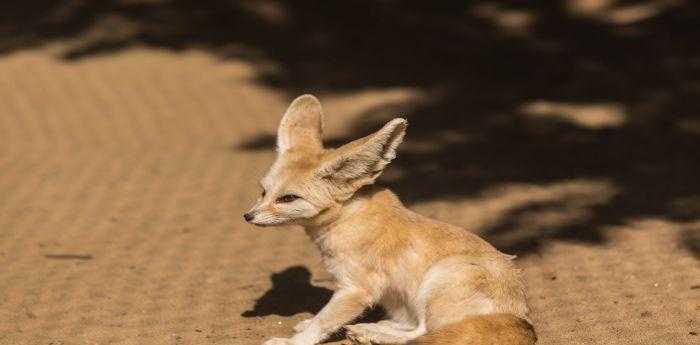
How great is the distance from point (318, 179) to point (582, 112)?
6.17m

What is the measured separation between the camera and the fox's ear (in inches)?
188

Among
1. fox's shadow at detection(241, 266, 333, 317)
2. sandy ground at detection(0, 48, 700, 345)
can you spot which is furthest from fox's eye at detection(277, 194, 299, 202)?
fox's shadow at detection(241, 266, 333, 317)

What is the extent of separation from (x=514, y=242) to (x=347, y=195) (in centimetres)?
253

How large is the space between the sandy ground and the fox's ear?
996mm

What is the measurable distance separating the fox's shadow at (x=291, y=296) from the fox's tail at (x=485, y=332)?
59.0 inches

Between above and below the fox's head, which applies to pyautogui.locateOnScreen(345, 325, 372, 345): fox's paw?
below

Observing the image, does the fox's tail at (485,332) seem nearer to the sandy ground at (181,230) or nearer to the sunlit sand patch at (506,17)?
the sandy ground at (181,230)

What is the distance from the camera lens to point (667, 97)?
35.5ft

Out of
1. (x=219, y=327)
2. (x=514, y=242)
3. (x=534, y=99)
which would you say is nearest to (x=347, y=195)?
(x=219, y=327)

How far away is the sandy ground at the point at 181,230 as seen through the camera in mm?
5660

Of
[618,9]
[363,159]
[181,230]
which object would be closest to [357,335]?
[363,159]

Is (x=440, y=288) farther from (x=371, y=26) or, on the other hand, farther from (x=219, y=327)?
(x=371, y=26)

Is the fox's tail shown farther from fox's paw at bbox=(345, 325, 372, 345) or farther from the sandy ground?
the sandy ground

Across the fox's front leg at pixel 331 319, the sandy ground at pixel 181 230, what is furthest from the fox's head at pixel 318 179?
the sandy ground at pixel 181 230
